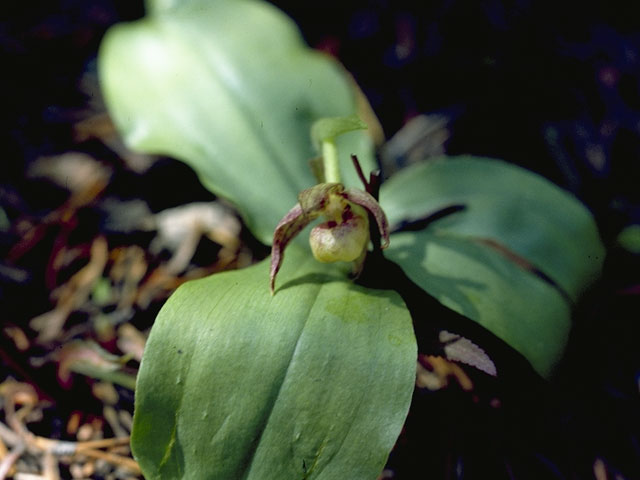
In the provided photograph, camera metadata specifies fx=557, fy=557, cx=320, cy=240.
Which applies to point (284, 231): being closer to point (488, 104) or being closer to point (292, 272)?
point (292, 272)

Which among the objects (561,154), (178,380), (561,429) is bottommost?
(561,429)

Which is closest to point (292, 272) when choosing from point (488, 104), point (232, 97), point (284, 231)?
point (284, 231)

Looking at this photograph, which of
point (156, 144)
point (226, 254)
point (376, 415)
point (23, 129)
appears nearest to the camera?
point (376, 415)

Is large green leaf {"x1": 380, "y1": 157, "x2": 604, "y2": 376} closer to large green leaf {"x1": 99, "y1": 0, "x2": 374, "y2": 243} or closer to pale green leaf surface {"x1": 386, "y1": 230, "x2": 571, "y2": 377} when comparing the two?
pale green leaf surface {"x1": 386, "y1": 230, "x2": 571, "y2": 377}

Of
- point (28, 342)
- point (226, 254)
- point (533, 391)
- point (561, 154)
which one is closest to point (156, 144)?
point (226, 254)

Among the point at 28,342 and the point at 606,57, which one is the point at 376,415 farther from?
the point at 606,57

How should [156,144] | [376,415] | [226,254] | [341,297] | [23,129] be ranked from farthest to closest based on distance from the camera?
1. [23,129]
2. [226,254]
3. [156,144]
4. [341,297]
5. [376,415]
